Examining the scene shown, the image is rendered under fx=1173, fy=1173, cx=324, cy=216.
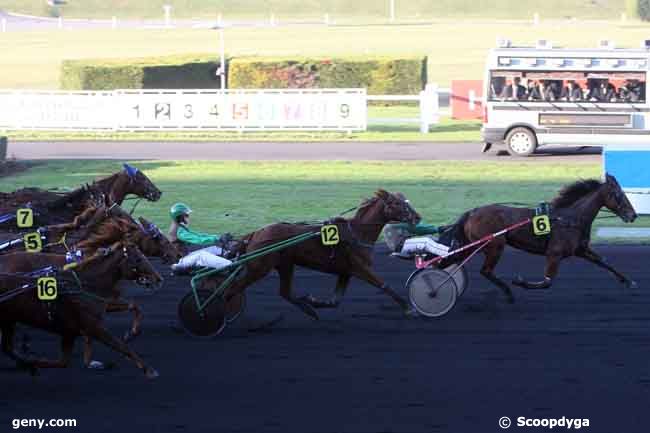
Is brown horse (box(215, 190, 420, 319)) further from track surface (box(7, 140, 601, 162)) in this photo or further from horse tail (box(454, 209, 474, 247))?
track surface (box(7, 140, 601, 162))

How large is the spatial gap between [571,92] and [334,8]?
197 ft

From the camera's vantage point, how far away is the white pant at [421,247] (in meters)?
10.2

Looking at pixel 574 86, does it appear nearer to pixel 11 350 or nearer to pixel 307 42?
pixel 11 350

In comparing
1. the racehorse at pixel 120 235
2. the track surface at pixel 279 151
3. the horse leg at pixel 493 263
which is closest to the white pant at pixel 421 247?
the horse leg at pixel 493 263

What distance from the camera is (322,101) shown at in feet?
93.4

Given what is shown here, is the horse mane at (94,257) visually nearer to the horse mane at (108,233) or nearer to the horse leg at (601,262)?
the horse mane at (108,233)

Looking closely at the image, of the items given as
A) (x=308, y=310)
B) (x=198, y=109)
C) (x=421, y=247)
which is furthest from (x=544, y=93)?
(x=308, y=310)

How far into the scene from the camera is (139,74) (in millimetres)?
35375

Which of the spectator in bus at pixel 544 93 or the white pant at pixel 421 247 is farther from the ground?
the spectator in bus at pixel 544 93

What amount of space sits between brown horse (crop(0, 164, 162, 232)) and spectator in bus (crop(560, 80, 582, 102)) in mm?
13855

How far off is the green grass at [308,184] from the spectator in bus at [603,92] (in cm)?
221

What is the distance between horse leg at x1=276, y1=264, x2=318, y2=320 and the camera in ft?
32.0
